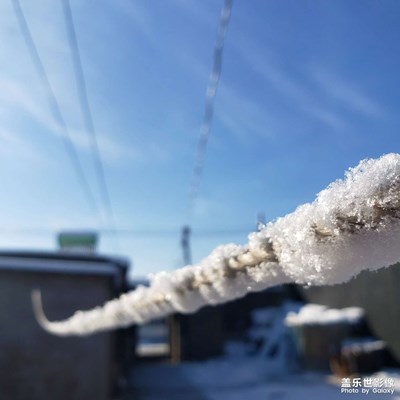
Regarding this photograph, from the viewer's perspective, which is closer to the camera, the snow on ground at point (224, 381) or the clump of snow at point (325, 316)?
the snow on ground at point (224, 381)

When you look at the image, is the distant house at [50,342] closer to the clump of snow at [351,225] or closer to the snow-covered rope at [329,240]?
the snow-covered rope at [329,240]

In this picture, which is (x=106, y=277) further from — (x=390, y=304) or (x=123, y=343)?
(x=390, y=304)

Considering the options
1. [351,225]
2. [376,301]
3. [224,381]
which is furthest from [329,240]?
[224,381]

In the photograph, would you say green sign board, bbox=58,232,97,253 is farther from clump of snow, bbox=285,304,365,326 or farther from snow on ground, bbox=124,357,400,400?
clump of snow, bbox=285,304,365,326

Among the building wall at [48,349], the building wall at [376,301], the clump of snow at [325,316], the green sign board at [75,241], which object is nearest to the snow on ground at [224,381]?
the building wall at [376,301]

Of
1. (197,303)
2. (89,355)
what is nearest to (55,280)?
(89,355)

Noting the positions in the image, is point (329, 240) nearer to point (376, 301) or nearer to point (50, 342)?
point (50, 342)
